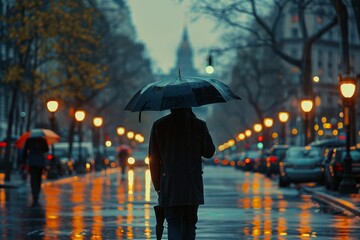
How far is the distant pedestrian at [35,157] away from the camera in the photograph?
104 feet

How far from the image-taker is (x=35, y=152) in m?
32.1

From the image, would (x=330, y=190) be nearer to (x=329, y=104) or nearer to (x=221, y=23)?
(x=221, y=23)

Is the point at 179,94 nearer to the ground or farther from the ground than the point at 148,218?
farther from the ground

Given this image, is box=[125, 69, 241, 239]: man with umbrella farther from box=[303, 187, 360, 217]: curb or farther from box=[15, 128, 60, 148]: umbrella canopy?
box=[15, 128, 60, 148]: umbrella canopy

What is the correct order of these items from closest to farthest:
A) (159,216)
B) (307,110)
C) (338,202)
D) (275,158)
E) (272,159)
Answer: (159,216), (338,202), (307,110), (275,158), (272,159)

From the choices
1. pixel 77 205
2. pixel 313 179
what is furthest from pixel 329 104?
pixel 77 205

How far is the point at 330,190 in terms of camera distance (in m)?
39.0

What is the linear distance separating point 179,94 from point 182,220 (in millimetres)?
1363

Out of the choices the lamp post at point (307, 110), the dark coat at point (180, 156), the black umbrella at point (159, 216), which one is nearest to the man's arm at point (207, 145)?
the dark coat at point (180, 156)

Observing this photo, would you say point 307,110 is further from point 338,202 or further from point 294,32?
point 294,32

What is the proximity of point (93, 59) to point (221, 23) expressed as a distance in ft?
85.8

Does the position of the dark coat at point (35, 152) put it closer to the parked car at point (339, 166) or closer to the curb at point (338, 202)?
the curb at point (338, 202)

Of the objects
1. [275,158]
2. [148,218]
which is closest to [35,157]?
[148,218]

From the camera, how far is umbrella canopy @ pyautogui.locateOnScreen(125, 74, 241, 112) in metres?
13.1
